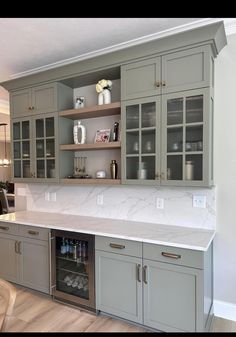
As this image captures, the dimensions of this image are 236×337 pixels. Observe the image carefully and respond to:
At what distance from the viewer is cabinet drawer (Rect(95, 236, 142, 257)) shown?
79.7 inches

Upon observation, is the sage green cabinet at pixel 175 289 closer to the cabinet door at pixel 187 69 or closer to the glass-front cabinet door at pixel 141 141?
the glass-front cabinet door at pixel 141 141

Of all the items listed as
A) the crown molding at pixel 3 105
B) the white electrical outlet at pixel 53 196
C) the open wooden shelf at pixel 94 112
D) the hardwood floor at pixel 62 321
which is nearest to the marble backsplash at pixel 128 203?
the white electrical outlet at pixel 53 196

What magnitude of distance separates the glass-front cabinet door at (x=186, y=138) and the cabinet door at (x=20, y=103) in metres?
1.84

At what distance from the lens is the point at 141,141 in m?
2.31

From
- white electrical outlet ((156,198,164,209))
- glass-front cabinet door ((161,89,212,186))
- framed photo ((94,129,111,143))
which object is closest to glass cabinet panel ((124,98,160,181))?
glass-front cabinet door ((161,89,212,186))

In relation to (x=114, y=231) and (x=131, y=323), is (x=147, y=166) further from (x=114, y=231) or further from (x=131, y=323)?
(x=131, y=323)

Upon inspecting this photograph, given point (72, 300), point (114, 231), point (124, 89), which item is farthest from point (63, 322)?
point (124, 89)

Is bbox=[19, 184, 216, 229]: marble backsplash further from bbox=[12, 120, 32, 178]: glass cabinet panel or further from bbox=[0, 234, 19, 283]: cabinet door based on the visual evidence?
bbox=[0, 234, 19, 283]: cabinet door

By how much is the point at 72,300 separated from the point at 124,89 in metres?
2.22

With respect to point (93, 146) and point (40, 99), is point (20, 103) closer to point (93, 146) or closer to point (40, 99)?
point (40, 99)

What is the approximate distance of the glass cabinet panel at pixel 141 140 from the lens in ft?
7.36

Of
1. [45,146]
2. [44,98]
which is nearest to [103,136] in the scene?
[45,146]

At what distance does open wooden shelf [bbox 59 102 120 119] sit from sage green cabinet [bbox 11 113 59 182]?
0.61 ft

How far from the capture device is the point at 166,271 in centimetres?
190
